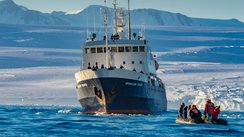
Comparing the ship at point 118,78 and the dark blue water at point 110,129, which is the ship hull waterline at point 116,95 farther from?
the dark blue water at point 110,129

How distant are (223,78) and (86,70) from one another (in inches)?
3905

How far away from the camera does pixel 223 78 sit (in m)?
171

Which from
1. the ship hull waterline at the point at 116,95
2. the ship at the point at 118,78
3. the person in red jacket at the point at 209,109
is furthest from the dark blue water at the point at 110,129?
the ship at the point at 118,78

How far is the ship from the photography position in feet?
241

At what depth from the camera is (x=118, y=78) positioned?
73.3 meters

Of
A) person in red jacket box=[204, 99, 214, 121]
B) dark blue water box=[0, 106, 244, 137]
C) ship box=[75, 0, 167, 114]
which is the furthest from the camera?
ship box=[75, 0, 167, 114]

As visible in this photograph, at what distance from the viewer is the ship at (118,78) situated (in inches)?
2891

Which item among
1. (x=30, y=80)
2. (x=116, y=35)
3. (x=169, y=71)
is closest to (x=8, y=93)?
(x=30, y=80)

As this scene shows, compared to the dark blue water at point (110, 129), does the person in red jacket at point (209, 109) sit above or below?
above

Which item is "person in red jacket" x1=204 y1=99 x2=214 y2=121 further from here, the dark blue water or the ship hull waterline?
the ship hull waterline

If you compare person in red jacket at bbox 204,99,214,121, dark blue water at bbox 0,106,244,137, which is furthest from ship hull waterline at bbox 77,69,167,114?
person in red jacket at bbox 204,99,214,121

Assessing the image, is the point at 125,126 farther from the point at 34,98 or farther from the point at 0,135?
the point at 34,98

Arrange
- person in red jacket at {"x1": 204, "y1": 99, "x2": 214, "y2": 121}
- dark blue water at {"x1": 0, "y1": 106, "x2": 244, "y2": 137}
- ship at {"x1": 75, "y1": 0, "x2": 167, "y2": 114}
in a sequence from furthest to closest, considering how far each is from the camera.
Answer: ship at {"x1": 75, "y1": 0, "x2": 167, "y2": 114} → person in red jacket at {"x1": 204, "y1": 99, "x2": 214, "y2": 121} → dark blue water at {"x1": 0, "y1": 106, "x2": 244, "y2": 137}

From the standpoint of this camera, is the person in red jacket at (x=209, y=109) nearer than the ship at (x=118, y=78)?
Yes
